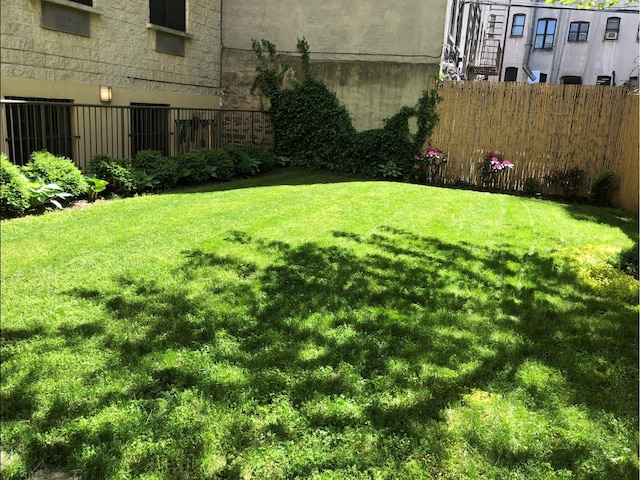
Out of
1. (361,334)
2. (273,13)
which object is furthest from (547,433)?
(273,13)

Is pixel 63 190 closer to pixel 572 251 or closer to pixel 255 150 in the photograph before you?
pixel 255 150

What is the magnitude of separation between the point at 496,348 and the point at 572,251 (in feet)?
10.0

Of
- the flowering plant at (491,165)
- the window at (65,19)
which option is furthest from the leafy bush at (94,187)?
the flowering plant at (491,165)

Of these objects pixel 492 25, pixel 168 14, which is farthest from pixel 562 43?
pixel 168 14

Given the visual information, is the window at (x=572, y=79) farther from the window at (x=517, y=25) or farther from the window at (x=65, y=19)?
the window at (x=65, y=19)

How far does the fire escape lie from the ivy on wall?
11.3 metres

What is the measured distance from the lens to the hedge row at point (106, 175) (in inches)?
241

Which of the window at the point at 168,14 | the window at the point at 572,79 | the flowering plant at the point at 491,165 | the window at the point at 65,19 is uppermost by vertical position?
the window at the point at 572,79

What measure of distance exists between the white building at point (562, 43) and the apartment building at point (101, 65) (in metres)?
19.9

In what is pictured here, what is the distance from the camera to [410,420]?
262 cm

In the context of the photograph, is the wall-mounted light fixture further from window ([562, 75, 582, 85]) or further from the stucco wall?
window ([562, 75, 582, 85])

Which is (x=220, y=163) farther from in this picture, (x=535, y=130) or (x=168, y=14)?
(x=535, y=130)

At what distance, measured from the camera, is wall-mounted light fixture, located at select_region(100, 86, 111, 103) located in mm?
9609

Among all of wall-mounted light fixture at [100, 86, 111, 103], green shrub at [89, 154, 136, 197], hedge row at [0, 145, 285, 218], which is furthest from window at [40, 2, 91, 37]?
green shrub at [89, 154, 136, 197]
